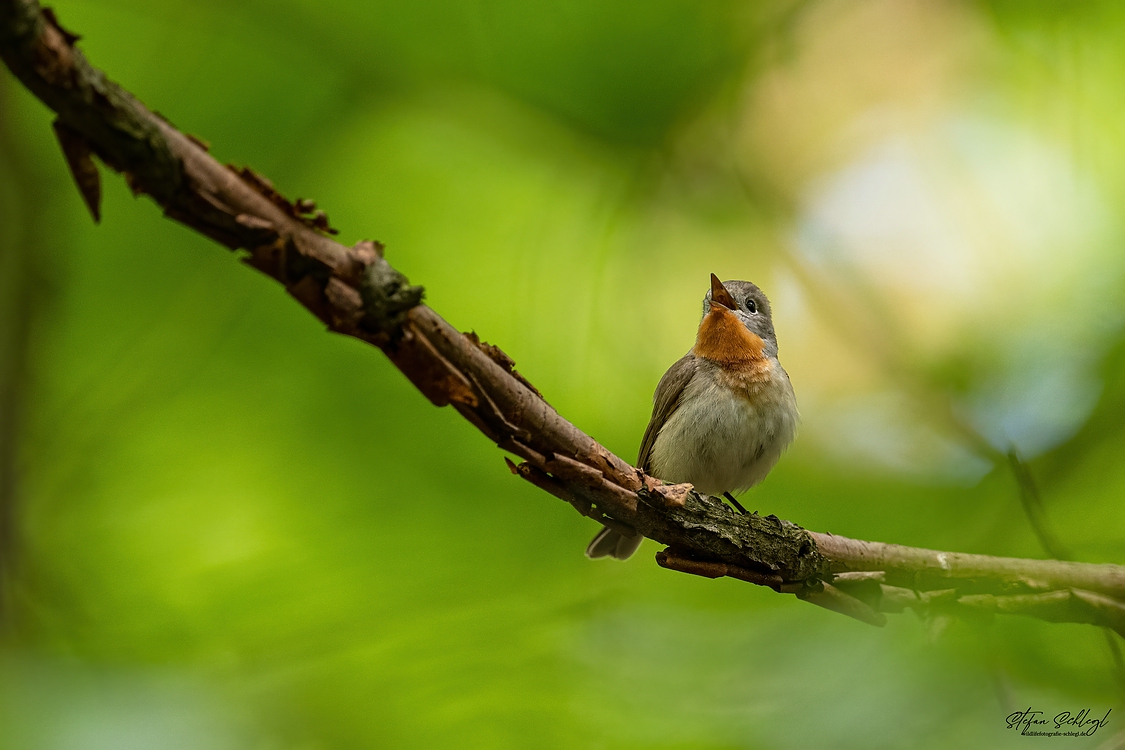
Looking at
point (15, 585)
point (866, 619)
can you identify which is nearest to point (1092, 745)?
point (866, 619)

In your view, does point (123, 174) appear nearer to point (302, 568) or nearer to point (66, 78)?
point (66, 78)

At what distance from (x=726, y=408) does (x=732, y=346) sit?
26cm

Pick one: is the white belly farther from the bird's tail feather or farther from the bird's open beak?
the bird's tail feather

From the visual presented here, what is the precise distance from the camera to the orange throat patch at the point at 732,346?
11.1 feet

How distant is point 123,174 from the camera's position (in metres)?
0.86

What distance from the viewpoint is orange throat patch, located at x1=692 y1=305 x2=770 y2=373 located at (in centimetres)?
338

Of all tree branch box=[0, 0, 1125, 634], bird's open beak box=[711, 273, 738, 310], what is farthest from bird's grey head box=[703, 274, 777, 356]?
tree branch box=[0, 0, 1125, 634]

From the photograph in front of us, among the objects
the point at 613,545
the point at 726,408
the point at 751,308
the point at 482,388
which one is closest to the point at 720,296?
the point at 751,308

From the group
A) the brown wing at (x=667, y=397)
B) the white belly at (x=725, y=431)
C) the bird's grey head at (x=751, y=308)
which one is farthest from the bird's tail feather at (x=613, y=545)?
the bird's grey head at (x=751, y=308)

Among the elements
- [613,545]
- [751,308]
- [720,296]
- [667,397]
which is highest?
[751,308]

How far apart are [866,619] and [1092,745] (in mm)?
447

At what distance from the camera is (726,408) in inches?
134

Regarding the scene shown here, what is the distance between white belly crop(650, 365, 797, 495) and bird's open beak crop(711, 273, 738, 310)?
360 millimetres

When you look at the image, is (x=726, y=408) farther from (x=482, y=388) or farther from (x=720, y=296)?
(x=482, y=388)
